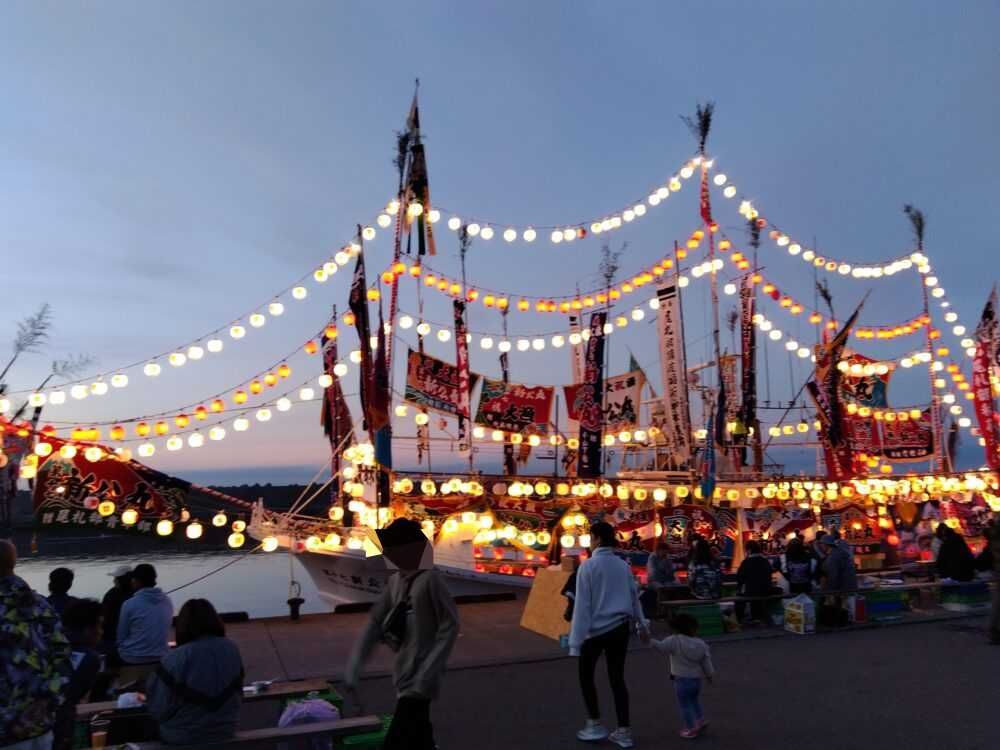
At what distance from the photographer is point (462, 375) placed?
49.5 ft

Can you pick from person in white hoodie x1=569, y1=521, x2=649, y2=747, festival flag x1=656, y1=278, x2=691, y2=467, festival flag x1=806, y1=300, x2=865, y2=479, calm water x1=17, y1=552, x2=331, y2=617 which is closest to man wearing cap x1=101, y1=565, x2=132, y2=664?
person in white hoodie x1=569, y1=521, x2=649, y2=747

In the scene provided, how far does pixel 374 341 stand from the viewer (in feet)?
A: 44.1

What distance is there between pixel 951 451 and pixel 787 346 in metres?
7.64

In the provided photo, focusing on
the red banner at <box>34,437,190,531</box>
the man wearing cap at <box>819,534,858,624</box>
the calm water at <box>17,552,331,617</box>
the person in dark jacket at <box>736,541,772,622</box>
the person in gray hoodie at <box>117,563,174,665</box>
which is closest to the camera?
the person in gray hoodie at <box>117,563,174,665</box>

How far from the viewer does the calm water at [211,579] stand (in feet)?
75.8

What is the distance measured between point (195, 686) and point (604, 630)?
2.80 meters

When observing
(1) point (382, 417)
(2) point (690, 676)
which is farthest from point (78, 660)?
(1) point (382, 417)

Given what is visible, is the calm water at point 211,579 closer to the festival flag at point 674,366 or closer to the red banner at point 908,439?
the festival flag at point 674,366

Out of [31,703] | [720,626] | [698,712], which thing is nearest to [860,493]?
[720,626]

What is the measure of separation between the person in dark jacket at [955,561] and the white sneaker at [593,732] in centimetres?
880

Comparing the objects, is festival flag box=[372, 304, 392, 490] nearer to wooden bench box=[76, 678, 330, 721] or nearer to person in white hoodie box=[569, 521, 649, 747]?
wooden bench box=[76, 678, 330, 721]

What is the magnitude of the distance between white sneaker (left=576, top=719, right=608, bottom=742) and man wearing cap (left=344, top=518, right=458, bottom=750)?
7.26 feet

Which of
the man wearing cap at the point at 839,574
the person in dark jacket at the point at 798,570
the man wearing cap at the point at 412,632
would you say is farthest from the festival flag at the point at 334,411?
the man wearing cap at the point at 412,632

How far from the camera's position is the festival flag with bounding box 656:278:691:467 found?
15391 millimetres
